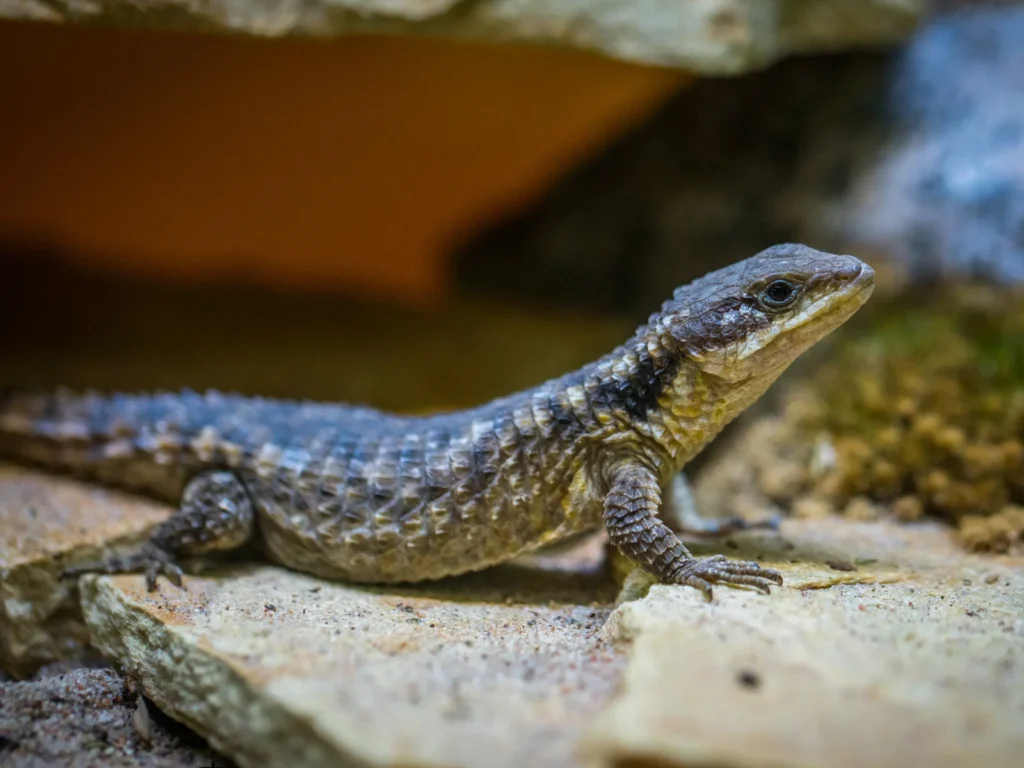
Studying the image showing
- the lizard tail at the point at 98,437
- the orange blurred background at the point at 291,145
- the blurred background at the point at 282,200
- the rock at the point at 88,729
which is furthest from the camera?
the orange blurred background at the point at 291,145

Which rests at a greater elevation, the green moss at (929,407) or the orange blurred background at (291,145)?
the orange blurred background at (291,145)

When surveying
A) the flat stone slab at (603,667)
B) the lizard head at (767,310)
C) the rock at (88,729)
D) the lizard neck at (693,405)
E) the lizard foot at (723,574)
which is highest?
the lizard head at (767,310)

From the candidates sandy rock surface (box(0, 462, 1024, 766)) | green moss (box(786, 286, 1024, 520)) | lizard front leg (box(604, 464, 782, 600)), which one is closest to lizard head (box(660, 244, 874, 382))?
lizard front leg (box(604, 464, 782, 600))

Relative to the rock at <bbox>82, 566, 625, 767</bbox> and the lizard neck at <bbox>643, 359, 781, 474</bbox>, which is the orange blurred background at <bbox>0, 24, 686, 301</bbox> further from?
the rock at <bbox>82, 566, 625, 767</bbox>

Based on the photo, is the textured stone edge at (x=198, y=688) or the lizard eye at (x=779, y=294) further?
the lizard eye at (x=779, y=294)

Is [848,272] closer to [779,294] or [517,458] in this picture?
[779,294]

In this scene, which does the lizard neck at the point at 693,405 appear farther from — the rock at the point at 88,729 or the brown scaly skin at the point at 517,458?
the rock at the point at 88,729

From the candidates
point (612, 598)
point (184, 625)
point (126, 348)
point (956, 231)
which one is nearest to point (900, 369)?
point (956, 231)

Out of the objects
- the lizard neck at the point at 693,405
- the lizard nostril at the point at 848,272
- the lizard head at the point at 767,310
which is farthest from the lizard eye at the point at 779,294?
the lizard neck at the point at 693,405
